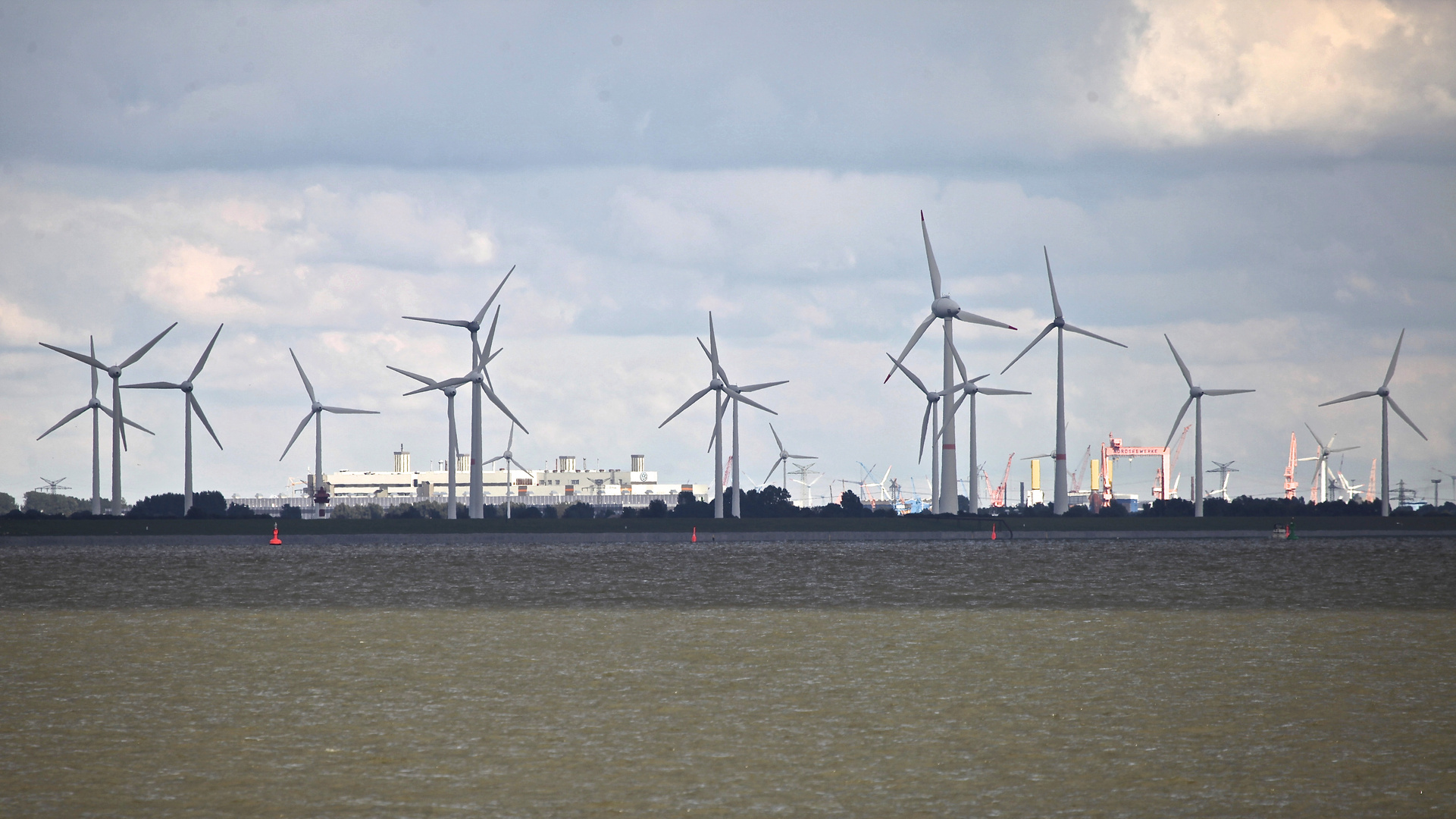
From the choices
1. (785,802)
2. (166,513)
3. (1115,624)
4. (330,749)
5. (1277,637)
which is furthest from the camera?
(166,513)

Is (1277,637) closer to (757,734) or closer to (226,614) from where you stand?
(757,734)

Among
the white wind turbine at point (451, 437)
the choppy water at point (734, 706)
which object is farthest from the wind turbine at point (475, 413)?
the choppy water at point (734, 706)

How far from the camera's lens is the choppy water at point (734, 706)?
1516cm

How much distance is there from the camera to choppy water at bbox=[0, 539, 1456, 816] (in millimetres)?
15164

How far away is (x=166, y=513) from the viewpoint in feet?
608

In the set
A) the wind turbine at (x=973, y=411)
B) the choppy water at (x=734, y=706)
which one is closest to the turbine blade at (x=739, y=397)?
the wind turbine at (x=973, y=411)

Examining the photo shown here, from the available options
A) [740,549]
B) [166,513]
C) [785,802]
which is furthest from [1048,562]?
[166,513]

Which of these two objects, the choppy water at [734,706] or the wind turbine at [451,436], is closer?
the choppy water at [734,706]

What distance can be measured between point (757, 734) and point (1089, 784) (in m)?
4.85

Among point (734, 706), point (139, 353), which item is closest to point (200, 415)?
point (139, 353)

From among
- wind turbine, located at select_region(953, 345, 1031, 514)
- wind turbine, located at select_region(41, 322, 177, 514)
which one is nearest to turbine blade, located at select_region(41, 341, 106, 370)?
wind turbine, located at select_region(41, 322, 177, 514)

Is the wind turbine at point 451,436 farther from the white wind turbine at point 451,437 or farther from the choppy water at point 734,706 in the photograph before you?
the choppy water at point 734,706

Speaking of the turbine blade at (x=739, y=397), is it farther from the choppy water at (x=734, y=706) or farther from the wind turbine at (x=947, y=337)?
the choppy water at (x=734, y=706)

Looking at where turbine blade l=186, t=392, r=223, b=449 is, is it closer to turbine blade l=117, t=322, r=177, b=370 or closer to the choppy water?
turbine blade l=117, t=322, r=177, b=370
